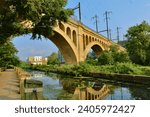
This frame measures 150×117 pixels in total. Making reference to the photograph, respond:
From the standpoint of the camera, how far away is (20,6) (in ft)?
47.2

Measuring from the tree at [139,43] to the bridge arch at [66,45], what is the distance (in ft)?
30.4

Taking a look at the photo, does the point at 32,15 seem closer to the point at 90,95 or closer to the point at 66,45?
the point at 90,95

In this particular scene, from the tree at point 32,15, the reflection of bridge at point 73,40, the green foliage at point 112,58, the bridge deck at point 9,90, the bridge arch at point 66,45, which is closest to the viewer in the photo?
the bridge deck at point 9,90

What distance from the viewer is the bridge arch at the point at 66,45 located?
45.7 meters

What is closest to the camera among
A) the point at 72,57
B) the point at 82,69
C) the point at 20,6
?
the point at 20,6

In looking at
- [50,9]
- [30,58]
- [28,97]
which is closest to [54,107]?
[28,97]

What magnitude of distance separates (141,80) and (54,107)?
16.5m

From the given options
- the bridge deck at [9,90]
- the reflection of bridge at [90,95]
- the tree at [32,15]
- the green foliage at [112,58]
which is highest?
the tree at [32,15]

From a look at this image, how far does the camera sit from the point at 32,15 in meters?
14.7

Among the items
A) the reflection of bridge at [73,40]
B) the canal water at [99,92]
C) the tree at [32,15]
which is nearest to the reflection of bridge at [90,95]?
the canal water at [99,92]

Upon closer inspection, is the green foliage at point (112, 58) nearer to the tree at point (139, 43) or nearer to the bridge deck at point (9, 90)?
the tree at point (139, 43)

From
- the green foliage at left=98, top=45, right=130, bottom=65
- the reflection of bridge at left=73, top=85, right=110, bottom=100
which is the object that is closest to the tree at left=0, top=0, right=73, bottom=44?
the reflection of bridge at left=73, top=85, right=110, bottom=100

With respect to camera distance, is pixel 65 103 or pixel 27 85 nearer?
pixel 65 103

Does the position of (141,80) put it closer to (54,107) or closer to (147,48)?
(54,107)
